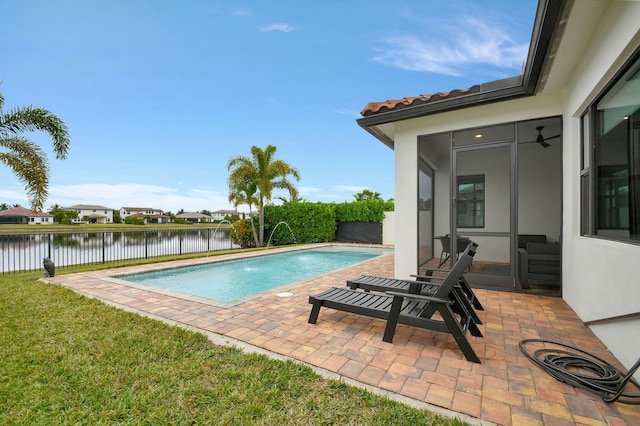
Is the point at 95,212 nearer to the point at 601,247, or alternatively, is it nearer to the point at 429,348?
the point at 429,348

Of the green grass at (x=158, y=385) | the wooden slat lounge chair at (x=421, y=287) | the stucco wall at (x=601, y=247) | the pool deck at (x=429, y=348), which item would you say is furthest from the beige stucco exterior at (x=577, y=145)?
the green grass at (x=158, y=385)

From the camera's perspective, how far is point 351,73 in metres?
15.6

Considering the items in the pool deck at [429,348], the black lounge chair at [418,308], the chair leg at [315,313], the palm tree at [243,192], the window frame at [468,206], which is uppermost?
the palm tree at [243,192]

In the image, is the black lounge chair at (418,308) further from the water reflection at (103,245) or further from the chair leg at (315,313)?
the water reflection at (103,245)

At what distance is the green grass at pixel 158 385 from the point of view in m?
1.98

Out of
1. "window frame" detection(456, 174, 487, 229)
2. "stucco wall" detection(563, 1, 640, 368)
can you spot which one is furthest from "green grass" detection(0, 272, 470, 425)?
"window frame" detection(456, 174, 487, 229)

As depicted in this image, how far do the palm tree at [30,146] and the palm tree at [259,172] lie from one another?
8.25m

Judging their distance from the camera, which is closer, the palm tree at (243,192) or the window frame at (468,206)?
the window frame at (468,206)

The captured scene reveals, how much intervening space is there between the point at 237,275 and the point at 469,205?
6401 millimetres

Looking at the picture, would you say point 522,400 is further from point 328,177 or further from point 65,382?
point 328,177

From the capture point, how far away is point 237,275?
329 inches

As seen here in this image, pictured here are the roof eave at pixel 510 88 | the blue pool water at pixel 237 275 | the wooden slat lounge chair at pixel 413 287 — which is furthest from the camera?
the blue pool water at pixel 237 275

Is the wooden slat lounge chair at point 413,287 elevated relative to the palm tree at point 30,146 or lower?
lower

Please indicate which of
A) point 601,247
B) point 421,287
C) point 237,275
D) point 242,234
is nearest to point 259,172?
point 242,234
